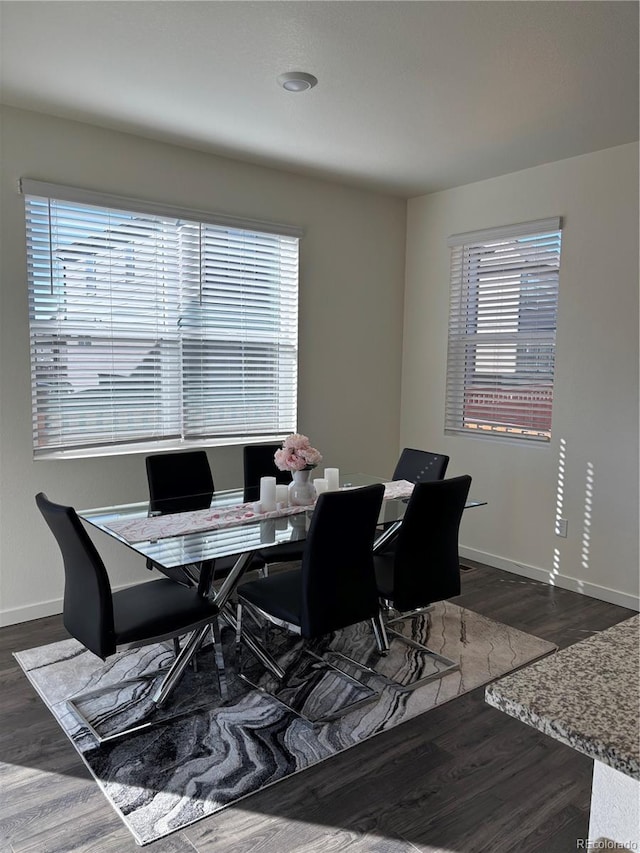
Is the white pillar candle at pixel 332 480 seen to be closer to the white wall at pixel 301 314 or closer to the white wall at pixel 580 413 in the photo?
the white wall at pixel 301 314

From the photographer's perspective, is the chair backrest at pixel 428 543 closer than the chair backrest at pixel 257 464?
Yes

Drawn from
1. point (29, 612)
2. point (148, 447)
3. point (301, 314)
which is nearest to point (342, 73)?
point (301, 314)

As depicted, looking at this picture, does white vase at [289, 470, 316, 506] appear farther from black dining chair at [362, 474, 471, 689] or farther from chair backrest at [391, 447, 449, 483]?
chair backrest at [391, 447, 449, 483]

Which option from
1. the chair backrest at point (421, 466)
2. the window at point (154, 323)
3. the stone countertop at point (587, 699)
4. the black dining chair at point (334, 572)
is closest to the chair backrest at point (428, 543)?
the black dining chair at point (334, 572)

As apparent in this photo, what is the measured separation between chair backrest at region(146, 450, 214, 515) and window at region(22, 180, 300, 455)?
450 mm

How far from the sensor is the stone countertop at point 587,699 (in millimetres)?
880

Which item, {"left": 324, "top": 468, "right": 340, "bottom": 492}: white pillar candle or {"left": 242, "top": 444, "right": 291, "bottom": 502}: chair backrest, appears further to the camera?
{"left": 242, "top": 444, "right": 291, "bottom": 502}: chair backrest

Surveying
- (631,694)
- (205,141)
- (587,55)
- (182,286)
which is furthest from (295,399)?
(631,694)

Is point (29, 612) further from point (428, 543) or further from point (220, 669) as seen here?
point (428, 543)

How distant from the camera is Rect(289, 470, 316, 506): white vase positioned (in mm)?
3172

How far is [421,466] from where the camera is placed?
154 inches

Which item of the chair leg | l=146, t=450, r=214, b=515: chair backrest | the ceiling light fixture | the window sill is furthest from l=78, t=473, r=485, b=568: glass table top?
the ceiling light fixture

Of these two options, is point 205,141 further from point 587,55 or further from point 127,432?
point 587,55

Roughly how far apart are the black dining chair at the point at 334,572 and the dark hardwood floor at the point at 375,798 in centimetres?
49
